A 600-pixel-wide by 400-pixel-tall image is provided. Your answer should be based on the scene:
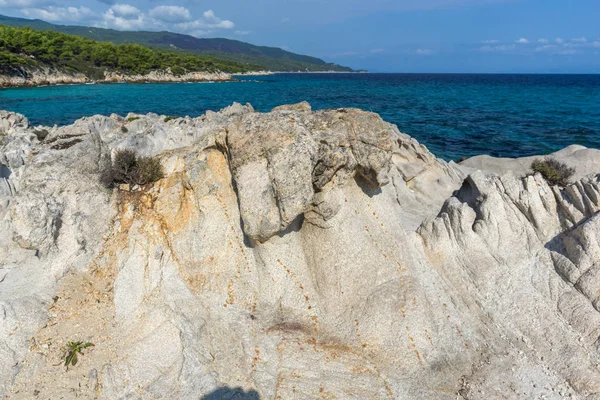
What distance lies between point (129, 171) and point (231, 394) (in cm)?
643

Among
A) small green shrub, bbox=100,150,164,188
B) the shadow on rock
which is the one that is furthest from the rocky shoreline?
the shadow on rock

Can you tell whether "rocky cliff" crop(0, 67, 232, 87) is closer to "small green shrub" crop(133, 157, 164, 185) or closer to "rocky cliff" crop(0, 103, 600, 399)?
"small green shrub" crop(133, 157, 164, 185)

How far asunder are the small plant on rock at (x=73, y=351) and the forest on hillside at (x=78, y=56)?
117680 mm

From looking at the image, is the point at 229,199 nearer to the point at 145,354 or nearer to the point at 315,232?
the point at 315,232

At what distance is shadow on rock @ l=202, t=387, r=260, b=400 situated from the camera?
26.1ft

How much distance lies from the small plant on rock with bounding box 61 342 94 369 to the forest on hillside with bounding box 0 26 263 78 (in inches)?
4633

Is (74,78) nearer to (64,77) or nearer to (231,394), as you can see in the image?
(64,77)

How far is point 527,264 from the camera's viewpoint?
10.4 meters

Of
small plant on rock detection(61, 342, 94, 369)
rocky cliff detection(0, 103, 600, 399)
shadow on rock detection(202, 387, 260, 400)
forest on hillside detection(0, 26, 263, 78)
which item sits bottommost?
shadow on rock detection(202, 387, 260, 400)

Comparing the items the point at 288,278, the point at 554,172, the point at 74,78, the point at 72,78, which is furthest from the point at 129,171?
the point at 74,78

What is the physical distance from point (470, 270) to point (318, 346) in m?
4.80

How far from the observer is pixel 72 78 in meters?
116

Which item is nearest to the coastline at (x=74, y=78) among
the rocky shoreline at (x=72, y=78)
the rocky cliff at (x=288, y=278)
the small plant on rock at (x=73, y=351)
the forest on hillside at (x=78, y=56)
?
the rocky shoreline at (x=72, y=78)

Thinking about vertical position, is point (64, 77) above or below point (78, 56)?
below
